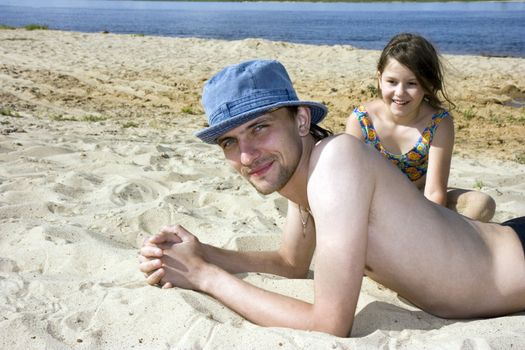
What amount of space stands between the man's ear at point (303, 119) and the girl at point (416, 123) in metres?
1.34

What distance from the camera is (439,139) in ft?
11.6

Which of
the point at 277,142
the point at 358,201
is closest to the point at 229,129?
the point at 277,142

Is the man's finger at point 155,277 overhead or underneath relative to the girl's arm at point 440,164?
underneath

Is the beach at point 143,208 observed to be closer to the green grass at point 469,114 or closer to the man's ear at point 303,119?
the green grass at point 469,114

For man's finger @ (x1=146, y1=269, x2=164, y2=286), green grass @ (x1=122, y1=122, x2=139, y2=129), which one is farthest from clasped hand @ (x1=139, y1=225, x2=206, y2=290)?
green grass @ (x1=122, y1=122, x2=139, y2=129)

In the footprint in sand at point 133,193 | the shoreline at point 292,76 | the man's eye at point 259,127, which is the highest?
the man's eye at point 259,127

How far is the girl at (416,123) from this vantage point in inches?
136

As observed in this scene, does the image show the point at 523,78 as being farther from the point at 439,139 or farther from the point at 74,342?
the point at 74,342

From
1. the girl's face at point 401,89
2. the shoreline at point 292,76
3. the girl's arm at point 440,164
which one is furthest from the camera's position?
the shoreline at point 292,76

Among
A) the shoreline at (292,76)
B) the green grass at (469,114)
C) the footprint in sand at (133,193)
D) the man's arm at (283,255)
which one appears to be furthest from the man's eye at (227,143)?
the green grass at (469,114)

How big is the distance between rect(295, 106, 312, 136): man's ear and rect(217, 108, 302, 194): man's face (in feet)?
0.31

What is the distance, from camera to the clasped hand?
104 inches

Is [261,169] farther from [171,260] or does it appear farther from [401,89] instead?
[401,89]

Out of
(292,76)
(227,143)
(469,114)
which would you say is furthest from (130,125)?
(227,143)
